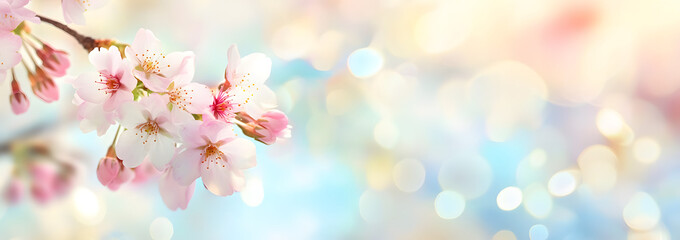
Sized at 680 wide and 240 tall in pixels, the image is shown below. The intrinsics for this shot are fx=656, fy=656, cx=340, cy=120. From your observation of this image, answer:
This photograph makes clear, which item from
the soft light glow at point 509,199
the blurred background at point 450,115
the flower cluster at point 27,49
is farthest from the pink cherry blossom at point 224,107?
the soft light glow at point 509,199

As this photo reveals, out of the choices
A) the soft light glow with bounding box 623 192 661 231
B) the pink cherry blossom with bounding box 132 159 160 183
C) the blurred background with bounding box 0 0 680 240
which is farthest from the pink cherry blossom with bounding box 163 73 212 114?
the soft light glow with bounding box 623 192 661 231

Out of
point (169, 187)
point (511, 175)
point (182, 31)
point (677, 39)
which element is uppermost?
point (677, 39)

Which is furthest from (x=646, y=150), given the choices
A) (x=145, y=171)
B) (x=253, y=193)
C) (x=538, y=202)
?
(x=145, y=171)

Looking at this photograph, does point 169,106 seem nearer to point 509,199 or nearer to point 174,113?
point 174,113

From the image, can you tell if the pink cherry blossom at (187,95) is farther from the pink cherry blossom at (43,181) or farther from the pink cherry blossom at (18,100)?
the pink cherry blossom at (43,181)

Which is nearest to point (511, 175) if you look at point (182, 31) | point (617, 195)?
point (617, 195)

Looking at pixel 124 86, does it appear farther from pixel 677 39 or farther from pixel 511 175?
pixel 677 39
